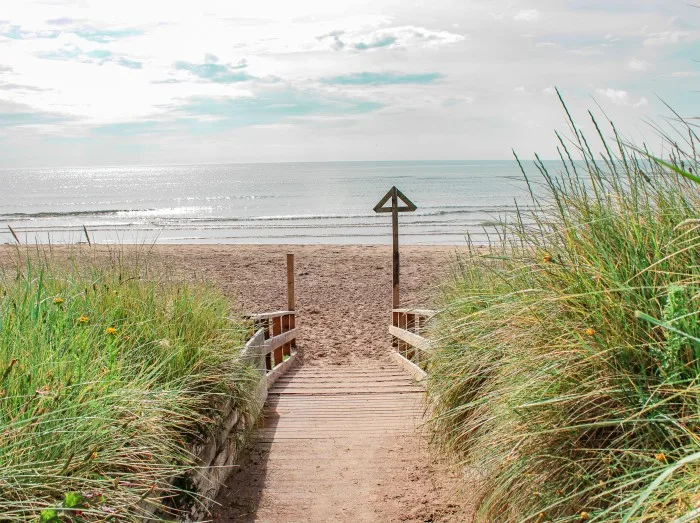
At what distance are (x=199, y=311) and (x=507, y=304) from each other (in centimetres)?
224

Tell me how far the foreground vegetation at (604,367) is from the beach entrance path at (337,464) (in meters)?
0.97

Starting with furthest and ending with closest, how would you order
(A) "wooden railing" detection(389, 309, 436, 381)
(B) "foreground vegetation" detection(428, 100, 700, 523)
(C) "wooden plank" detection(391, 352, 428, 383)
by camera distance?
(C) "wooden plank" detection(391, 352, 428, 383) < (A) "wooden railing" detection(389, 309, 436, 381) < (B) "foreground vegetation" detection(428, 100, 700, 523)

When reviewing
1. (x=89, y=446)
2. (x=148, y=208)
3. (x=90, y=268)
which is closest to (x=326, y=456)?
(x=90, y=268)

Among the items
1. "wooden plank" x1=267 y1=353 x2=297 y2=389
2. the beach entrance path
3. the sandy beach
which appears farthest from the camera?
the sandy beach

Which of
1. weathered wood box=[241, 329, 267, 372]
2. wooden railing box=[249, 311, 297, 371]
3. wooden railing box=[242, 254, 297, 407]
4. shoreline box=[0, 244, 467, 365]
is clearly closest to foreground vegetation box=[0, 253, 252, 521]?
weathered wood box=[241, 329, 267, 372]

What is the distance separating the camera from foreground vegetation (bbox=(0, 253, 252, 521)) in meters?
2.29

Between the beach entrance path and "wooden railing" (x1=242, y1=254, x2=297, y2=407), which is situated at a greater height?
"wooden railing" (x1=242, y1=254, x2=297, y2=407)

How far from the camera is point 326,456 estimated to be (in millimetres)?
4848

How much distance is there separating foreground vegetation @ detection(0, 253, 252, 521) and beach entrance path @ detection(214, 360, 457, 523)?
0.59m

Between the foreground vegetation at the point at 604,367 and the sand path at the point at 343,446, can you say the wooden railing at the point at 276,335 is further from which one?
the foreground vegetation at the point at 604,367

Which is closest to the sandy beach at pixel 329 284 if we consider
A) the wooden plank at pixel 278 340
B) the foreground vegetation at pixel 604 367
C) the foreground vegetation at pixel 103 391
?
the wooden plank at pixel 278 340

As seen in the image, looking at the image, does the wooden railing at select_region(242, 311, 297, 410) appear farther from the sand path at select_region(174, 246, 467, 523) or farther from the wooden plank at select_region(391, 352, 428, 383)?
the wooden plank at select_region(391, 352, 428, 383)

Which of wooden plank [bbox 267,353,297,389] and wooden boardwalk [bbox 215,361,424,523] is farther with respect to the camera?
wooden plank [bbox 267,353,297,389]

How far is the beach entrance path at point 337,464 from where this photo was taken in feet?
13.1
